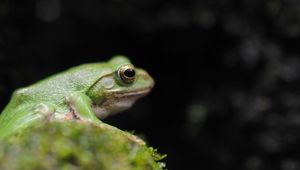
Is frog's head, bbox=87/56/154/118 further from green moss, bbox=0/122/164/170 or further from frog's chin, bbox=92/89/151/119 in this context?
green moss, bbox=0/122/164/170

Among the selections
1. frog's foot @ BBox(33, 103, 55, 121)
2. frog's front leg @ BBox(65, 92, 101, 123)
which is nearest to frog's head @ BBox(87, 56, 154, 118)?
Result: frog's front leg @ BBox(65, 92, 101, 123)

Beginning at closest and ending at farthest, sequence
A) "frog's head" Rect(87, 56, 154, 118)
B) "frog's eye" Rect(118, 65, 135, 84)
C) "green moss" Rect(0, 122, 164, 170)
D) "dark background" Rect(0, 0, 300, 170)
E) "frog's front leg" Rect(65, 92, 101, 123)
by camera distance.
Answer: "green moss" Rect(0, 122, 164, 170), "frog's front leg" Rect(65, 92, 101, 123), "frog's head" Rect(87, 56, 154, 118), "frog's eye" Rect(118, 65, 135, 84), "dark background" Rect(0, 0, 300, 170)

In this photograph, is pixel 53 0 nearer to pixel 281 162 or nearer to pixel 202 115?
pixel 202 115

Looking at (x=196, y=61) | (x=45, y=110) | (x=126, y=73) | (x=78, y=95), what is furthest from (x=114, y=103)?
(x=196, y=61)

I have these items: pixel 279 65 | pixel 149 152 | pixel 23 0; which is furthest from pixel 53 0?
pixel 149 152

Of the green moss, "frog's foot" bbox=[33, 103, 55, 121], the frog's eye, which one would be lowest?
"frog's foot" bbox=[33, 103, 55, 121]

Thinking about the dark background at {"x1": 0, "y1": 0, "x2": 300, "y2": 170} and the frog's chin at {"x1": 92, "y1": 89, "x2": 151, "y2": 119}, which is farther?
the dark background at {"x1": 0, "y1": 0, "x2": 300, "y2": 170}

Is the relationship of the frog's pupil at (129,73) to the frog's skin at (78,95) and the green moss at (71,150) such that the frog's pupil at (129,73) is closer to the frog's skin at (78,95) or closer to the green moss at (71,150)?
the frog's skin at (78,95)
